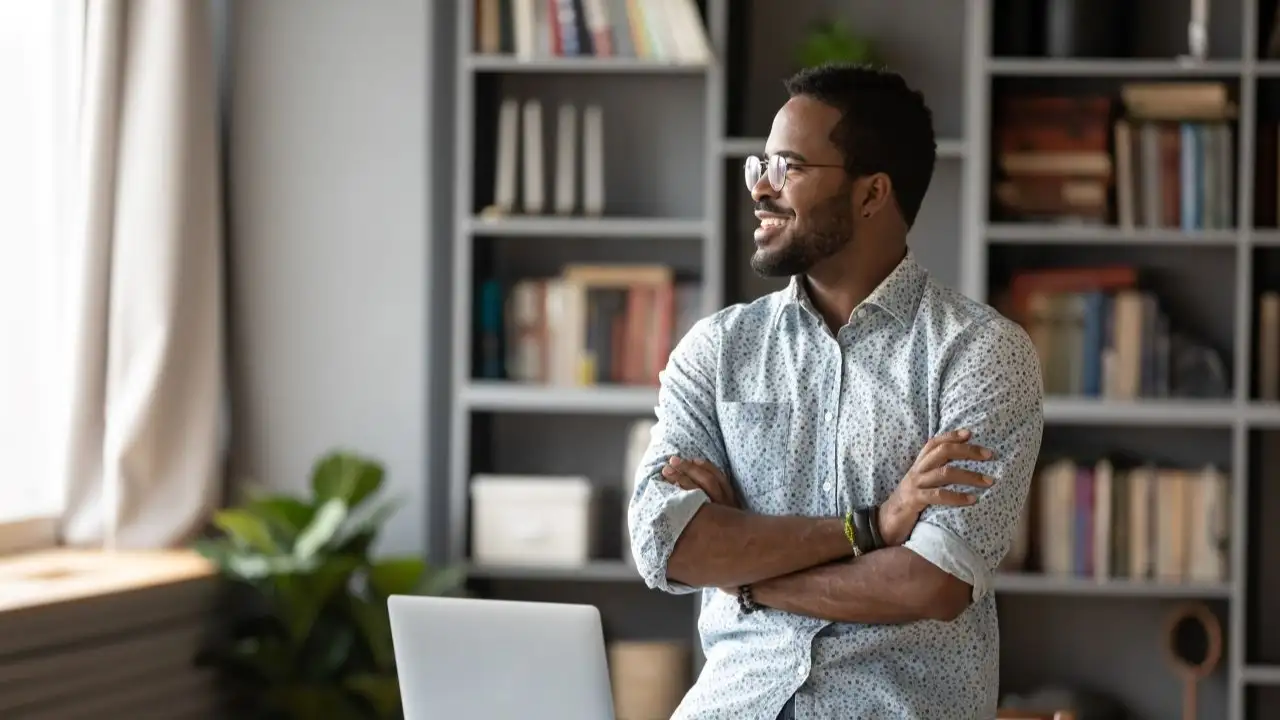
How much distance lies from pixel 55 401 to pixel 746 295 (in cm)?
173

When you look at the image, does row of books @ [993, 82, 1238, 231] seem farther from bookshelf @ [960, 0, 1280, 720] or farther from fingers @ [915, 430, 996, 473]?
fingers @ [915, 430, 996, 473]

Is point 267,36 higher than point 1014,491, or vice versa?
point 267,36

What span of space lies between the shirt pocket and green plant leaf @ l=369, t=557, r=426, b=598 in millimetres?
1692

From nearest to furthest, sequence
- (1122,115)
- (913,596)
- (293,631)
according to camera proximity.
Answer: (913,596) < (293,631) < (1122,115)

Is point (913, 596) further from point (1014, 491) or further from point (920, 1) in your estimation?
point (920, 1)

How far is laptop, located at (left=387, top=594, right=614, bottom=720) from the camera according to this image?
1924 mm

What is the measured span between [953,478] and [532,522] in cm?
217

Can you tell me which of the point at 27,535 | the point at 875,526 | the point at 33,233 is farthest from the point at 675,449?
the point at 33,233

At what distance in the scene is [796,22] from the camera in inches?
170

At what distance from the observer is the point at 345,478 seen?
12.6ft

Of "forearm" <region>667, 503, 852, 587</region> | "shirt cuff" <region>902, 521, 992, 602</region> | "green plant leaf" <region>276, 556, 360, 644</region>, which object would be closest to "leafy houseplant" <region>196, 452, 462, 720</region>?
"green plant leaf" <region>276, 556, 360, 644</region>

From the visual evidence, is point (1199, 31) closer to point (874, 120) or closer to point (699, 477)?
point (874, 120)

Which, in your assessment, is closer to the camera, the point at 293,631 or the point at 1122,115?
the point at 293,631

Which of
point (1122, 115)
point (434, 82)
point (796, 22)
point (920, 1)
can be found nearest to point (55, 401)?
point (434, 82)
